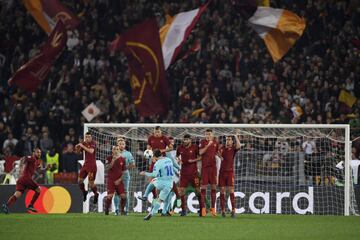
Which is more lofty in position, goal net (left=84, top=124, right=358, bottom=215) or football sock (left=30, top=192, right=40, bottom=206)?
goal net (left=84, top=124, right=358, bottom=215)

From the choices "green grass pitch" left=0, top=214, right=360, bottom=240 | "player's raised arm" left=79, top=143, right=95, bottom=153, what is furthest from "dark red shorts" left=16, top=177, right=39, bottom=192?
"player's raised arm" left=79, top=143, right=95, bottom=153

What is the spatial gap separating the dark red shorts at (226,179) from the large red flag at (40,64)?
709cm

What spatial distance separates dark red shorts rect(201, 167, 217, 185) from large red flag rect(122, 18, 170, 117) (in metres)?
4.54

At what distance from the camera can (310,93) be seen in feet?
93.9

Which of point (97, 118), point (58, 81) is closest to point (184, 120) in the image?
point (97, 118)

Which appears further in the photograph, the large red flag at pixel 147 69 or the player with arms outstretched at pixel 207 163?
the large red flag at pixel 147 69

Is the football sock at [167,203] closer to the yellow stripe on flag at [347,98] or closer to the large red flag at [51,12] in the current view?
the large red flag at [51,12]

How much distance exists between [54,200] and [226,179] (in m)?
5.24

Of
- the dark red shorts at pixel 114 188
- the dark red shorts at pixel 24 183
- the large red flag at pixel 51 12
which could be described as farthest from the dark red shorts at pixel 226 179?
the large red flag at pixel 51 12

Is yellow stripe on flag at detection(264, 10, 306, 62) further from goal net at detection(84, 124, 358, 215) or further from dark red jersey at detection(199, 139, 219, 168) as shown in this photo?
dark red jersey at detection(199, 139, 219, 168)

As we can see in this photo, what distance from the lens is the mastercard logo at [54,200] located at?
23969mm

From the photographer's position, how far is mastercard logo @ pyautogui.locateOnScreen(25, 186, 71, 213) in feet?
78.6

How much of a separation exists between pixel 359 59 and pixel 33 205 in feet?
39.1

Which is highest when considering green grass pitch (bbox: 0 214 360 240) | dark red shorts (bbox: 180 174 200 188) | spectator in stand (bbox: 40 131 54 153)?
spectator in stand (bbox: 40 131 54 153)
